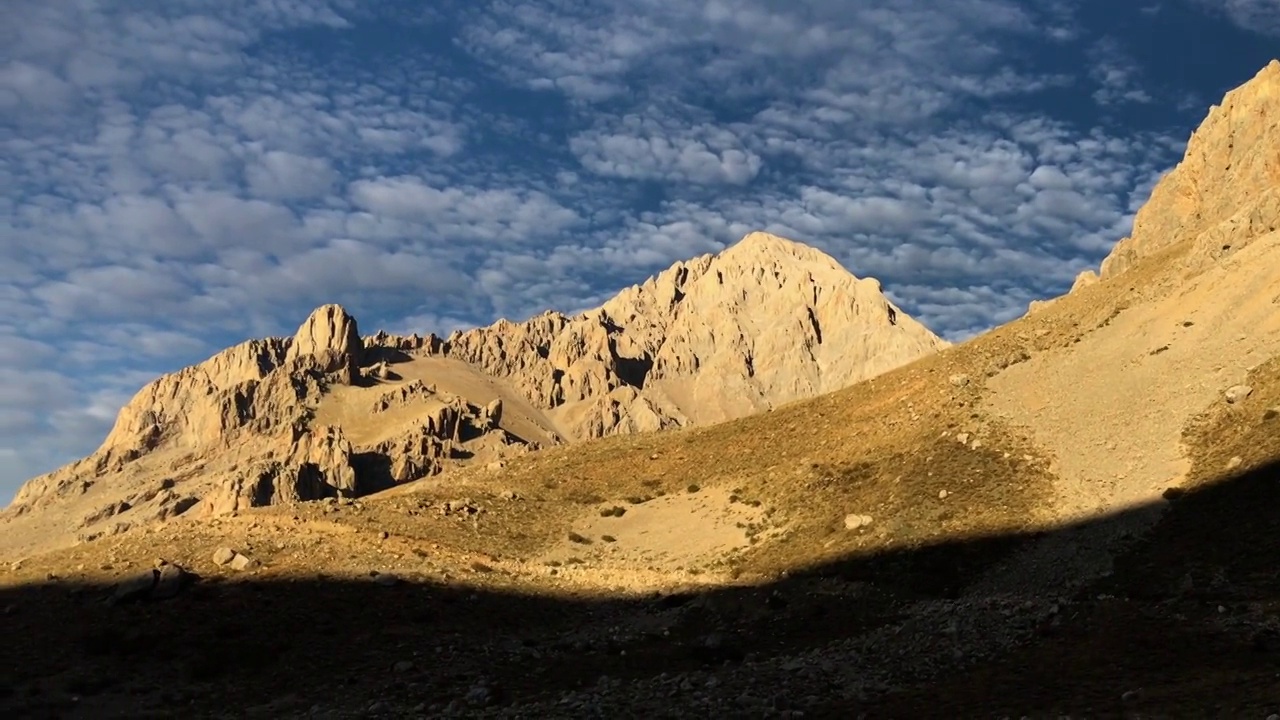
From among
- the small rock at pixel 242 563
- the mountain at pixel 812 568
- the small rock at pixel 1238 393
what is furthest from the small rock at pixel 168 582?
the small rock at pixel 1238 393

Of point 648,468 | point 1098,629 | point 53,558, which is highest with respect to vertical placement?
point 648,468

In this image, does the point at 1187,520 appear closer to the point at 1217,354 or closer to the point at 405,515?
the point at 1217,354

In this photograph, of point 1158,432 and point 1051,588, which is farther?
point 1158,432

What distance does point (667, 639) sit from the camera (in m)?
30.9

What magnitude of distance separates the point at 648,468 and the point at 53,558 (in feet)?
129

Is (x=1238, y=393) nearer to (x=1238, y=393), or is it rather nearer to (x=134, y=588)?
(x=1238, y=393)

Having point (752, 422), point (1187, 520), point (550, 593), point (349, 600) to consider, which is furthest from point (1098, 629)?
point (752, 422)

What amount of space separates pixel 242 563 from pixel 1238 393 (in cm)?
4990

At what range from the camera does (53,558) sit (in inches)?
1563

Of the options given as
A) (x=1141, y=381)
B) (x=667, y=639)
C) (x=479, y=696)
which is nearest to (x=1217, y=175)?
(x=1141, y=381)

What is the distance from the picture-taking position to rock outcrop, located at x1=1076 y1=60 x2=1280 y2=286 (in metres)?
91.9

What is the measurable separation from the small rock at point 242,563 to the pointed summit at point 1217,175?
86508mm

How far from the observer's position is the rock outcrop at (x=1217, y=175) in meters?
91.9

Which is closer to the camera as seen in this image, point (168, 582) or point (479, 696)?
point (479, 696)
